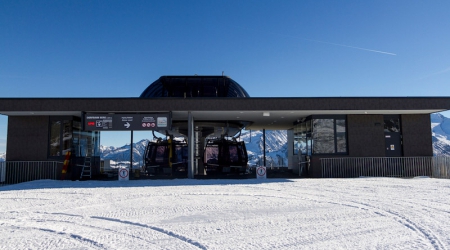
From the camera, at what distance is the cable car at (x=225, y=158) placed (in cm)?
2031

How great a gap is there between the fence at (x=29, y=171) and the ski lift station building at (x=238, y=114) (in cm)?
33

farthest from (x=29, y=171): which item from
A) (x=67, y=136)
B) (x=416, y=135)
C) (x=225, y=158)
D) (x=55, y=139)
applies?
(x=416, y=135)

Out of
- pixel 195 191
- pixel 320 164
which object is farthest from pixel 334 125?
pixel 195 191

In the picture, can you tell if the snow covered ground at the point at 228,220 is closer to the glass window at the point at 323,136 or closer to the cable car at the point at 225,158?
the glass window at the point at 323,136

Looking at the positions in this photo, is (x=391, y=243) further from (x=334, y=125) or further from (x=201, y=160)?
(x=201, y=160)

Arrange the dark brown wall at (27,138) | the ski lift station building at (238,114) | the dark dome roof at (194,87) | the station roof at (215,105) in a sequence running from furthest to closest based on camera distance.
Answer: the dark dome roof at (194,87) → the dark brown wall at (27,138) → the ski lift station building at (238,114) → the station roof at (215,105)

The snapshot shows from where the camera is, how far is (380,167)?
16.1 meters

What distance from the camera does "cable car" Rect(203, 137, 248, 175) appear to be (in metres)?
20.3

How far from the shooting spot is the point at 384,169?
52.7ft

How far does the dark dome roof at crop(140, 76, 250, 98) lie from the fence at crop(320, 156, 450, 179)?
9.24m

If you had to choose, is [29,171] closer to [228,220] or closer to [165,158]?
[165,158]

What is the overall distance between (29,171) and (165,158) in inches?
291

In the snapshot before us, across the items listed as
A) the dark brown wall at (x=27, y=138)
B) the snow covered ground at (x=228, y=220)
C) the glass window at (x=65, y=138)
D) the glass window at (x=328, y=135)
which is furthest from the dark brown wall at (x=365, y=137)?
the dark brown wall at (x=27, y=138)

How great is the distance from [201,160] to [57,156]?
362 inches
